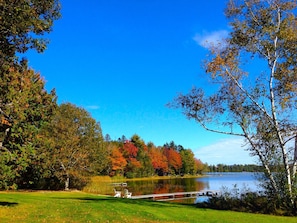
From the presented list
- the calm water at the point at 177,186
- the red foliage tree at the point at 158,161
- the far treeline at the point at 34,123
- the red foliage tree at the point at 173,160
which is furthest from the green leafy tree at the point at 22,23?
the red foliage tree at the point at 173,160

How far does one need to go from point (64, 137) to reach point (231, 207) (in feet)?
78.6

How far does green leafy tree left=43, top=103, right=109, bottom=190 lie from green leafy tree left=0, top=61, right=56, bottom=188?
1811 cm

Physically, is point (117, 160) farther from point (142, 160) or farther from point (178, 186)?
point (178, 186)

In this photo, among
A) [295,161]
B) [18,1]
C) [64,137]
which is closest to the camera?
[18,1]

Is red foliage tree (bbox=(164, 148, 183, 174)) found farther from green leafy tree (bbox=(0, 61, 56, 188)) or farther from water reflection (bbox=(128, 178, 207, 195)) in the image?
green leafy tree (bbox=(0, 61, 56, 188))

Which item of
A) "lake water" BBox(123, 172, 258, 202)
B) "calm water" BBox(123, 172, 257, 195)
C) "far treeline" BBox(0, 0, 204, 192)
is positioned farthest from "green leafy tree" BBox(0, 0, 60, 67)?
"calm water" BBox(123, 172, 257, 195)

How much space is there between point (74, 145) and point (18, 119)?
23.4 metres

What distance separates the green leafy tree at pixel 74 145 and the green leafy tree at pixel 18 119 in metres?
18.1

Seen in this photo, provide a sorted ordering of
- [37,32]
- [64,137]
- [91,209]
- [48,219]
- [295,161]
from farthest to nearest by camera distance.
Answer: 1. [64,137]
2. [295,161]
3. [91,209]
4. [48,219]
5. [37,32]

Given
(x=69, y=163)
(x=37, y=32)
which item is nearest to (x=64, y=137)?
(x=69, y=163)

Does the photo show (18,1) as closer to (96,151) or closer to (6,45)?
(6,45)

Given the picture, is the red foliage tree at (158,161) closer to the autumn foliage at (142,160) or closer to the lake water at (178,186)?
the autumn foliage at (142,160)

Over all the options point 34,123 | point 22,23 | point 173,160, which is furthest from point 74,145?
point 173,160

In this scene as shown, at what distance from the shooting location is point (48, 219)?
1348cm
